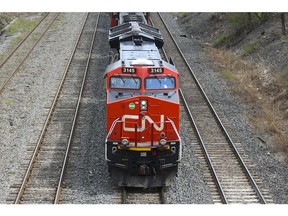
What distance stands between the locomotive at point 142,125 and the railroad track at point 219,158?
1.46m

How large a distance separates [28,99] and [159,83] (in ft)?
27.9

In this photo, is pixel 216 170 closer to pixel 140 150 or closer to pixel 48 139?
pixel 140 150

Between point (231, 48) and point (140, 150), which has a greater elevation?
point (140, 150)

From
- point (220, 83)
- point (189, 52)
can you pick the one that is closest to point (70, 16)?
point (189, 52)

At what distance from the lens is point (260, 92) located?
21766 millimetres

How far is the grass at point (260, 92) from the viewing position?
17.9 meters

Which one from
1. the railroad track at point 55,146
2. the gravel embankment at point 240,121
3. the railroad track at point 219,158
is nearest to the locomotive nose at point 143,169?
the railroad track at point 219,158

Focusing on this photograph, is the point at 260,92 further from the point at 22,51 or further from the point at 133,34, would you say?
the point at 22,51

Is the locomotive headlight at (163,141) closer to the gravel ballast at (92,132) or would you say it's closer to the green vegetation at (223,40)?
the gravel ballast at (92,132)

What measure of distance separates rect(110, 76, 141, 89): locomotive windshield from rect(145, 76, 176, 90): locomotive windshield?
10.5 inches

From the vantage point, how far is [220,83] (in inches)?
904

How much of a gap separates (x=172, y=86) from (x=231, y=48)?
50.7 ft

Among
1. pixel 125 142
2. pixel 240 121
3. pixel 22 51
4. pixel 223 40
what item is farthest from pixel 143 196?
pixel 223 40

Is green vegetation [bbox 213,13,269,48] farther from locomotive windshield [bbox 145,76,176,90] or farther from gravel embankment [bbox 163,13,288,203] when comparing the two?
locomotive windshield [bbox 145,76,176,90]
